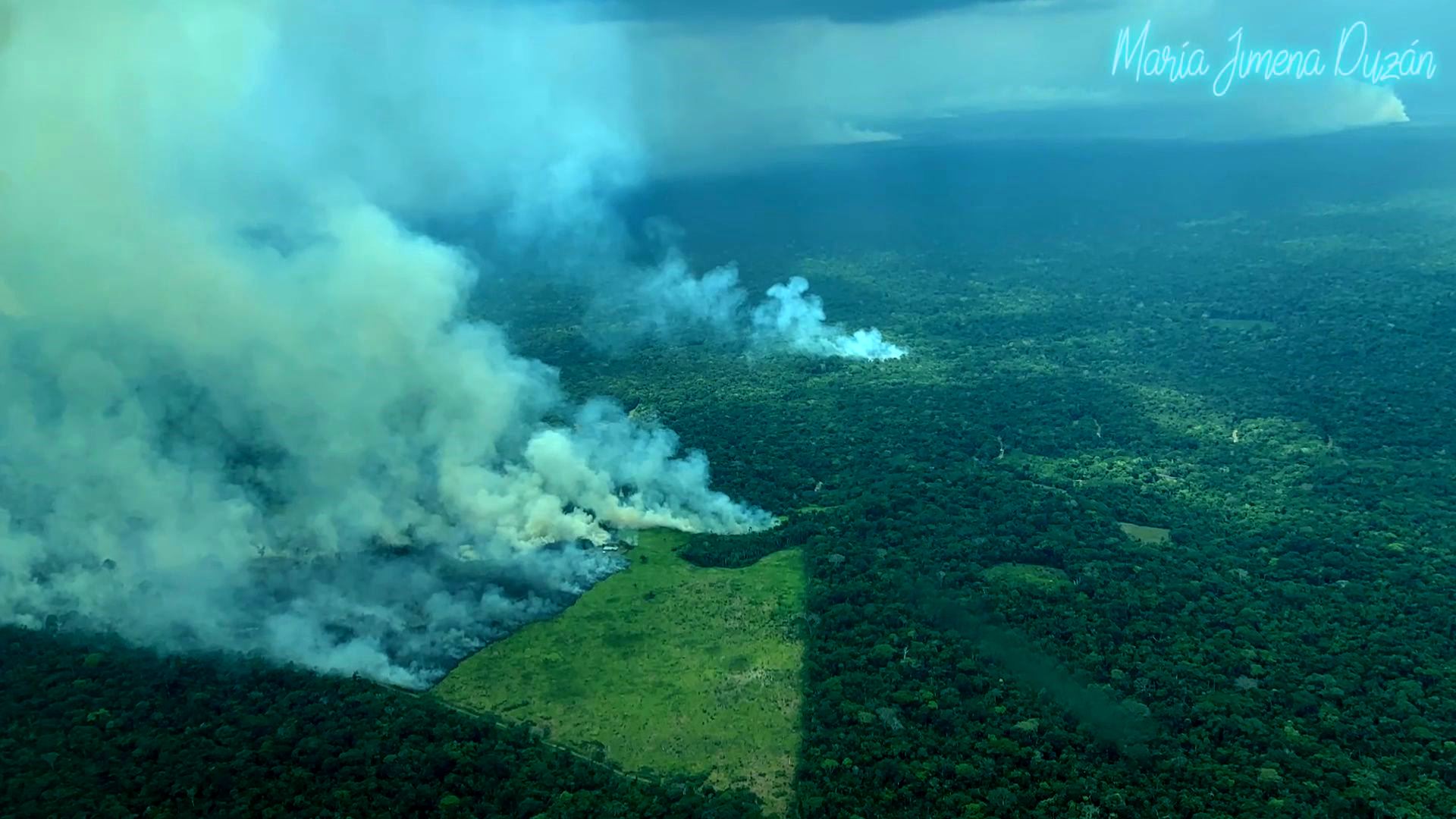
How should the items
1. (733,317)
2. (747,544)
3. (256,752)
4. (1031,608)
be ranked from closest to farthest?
1. (256,752)
2. (1031,608)
3. (747,544)
4. (733,317)

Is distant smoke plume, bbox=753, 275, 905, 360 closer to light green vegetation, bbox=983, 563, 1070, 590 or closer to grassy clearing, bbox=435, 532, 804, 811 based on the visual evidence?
light green vegetation, bbox=983, 563, 1070, 590

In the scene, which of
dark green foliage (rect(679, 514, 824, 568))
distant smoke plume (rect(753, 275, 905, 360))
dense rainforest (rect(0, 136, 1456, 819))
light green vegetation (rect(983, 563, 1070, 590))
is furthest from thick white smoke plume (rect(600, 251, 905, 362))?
light green vegetation (rect(983, 563, 1070, 590))

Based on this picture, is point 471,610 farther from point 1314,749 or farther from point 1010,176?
point 1010,176

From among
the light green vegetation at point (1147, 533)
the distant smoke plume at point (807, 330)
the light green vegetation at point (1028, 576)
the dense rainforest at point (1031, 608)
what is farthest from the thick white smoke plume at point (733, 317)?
the light green vegetation at point (1028, 576)

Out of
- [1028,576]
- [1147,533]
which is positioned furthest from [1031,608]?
[1147,533]

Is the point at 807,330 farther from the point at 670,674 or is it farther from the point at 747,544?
the point at 670,674

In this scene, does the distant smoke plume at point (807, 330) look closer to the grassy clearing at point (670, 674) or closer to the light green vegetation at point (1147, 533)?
the light green vegetation at point (1147, 533)
